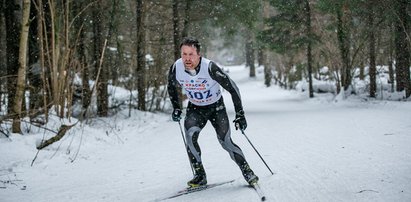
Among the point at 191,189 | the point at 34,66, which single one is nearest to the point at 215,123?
the point at 191,189

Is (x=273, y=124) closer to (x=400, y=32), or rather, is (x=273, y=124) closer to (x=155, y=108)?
(x=155, y=108)

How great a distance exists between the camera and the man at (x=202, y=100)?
4.55m

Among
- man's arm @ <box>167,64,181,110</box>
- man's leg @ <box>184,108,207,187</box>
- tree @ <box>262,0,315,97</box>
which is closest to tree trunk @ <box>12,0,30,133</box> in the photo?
man's arm @ <box>167,64,181,110</box>

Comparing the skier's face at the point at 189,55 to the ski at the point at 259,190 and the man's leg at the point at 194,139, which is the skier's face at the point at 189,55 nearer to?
the man's leg at the point at 194,139

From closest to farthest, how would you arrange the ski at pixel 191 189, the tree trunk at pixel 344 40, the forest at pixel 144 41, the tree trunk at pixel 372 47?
the ski at pixel 191 189 < the forest at pixel 144 41 < the tree trunk at pixel 372 47 < the tree trunk at pixel 344 40

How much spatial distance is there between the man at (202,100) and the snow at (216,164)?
0.39 meters

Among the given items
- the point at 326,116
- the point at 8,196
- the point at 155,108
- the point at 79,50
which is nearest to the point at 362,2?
the point at 326,116

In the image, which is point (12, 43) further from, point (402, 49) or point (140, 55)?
point (402, 49)

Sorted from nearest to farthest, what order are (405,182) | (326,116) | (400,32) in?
(405,182) < (326,116) < (400,32)

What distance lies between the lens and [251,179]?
4539mm

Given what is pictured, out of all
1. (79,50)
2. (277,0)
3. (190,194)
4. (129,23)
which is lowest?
(190,194)

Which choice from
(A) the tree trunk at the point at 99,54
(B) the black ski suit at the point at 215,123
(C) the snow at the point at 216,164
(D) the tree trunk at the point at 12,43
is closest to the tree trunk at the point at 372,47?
(C) the snow at the point at 216,164

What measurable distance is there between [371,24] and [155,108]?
8.52 m

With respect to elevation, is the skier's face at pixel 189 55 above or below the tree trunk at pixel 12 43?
below
